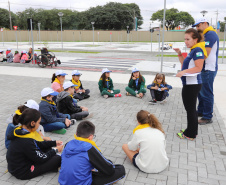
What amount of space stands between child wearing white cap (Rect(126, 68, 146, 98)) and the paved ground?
0.22 metres

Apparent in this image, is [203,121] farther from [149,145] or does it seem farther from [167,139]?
[149,145]

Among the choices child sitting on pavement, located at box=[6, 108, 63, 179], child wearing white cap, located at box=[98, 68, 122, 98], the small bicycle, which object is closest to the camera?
child sitting on pavement, located at box=[6, 108, 63, 179]

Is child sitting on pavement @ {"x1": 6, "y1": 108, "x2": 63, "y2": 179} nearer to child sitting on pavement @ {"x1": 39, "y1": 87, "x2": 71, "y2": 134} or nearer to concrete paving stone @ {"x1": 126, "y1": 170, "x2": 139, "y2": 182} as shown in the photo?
concrete paving stone @ {"x1": 126, "y1": 170, "x2": 139, "y2": 182}

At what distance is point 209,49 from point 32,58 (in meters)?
12.7

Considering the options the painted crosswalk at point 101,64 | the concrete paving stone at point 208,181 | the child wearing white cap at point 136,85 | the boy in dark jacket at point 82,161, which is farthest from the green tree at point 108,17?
the boy in dark jacket at point 82,161

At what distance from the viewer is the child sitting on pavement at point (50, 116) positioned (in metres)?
4.73

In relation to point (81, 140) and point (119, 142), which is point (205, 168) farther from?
point (81, 140)

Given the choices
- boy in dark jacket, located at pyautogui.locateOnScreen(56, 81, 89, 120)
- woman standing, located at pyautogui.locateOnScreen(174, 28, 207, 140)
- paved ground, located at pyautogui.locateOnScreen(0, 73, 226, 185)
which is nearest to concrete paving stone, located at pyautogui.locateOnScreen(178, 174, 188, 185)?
paved ground, located at pyautogui.locateOnScreen(0, 73, 226, 185)

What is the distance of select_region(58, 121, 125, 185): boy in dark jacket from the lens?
9.23ft

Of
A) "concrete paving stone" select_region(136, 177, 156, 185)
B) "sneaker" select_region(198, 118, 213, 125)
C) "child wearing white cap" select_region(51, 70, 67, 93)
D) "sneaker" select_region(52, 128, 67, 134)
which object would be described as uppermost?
"child wearing white cap" select_region(51, 70, 67, 93)

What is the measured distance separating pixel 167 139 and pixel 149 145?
154cm

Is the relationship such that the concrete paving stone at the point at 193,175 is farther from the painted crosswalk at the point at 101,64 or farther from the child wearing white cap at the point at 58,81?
the painted crosswalk at the point at 101,64

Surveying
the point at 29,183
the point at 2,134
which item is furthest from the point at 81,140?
the point at 2,134

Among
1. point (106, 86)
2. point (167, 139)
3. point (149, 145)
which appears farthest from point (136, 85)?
point (149, 145)
